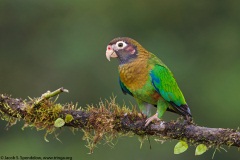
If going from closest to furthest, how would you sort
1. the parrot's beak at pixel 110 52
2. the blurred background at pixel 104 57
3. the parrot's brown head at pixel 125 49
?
the parrot's brown head at pixel 125 49
the parrot's beak at pixel 110 52
the blurred background at pixel 104 57

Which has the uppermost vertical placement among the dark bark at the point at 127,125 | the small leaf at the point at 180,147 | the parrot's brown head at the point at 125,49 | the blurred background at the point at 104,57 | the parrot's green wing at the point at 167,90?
the blurred background at the point at 104,57

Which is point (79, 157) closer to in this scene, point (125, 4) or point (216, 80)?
point (216, 80)

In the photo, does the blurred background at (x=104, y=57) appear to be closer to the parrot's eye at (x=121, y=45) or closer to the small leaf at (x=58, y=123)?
the parrot's eye at (x=121, y=45)

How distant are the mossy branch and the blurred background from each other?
9.51 metres

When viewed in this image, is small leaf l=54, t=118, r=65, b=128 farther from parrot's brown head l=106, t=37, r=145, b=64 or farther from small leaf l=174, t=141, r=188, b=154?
parrot's brown head l=106, t=37, r=145, b=64

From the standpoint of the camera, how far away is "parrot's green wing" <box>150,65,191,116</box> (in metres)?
7.08

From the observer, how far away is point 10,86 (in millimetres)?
18156

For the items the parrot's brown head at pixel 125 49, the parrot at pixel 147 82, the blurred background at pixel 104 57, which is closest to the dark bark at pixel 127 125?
the parrot at pixel 147 82

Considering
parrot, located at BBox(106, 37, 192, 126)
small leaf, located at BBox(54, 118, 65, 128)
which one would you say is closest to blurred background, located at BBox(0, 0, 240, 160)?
parrot, located at BBox(106, 37, 192, 126)

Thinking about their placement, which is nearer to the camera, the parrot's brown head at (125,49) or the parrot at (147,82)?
the parrot at (147,82)

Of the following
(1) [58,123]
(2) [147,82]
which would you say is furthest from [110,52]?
(1) [58,123]

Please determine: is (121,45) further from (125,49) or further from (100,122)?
(100,122)

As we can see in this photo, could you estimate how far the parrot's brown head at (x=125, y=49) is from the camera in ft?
24.3

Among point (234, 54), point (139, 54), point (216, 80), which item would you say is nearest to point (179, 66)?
point (216, 80)
